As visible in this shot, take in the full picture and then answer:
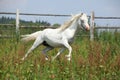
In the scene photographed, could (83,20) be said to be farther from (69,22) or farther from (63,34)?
(63,34)

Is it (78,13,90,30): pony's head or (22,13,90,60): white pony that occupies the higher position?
(78,13,90,30): pony's head

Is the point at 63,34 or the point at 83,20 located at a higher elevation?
the point at 83,20

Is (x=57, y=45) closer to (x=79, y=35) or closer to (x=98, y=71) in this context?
(x=98, y=71)

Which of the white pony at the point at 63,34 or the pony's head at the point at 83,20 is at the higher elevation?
the pony's head at the point at 83,20

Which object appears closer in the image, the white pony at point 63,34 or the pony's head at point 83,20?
the white pony at point 63,34

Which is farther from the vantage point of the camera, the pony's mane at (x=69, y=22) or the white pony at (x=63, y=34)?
the pony's mane at (x=69, y=22)

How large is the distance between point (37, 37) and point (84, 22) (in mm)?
1171

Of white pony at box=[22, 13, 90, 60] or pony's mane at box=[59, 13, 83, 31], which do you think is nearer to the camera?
white pony at box=[22, 13, 90, 60]

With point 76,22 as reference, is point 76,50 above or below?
below

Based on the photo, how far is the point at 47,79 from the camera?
5301 mm

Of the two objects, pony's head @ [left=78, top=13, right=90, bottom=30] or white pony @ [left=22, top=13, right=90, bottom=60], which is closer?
white pony @ [left=22, top=13, right=90, bottom=60]

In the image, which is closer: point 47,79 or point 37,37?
point 47,79

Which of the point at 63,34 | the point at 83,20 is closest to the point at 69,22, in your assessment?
the point at 83,20

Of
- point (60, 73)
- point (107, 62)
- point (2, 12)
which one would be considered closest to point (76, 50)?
point (107, 62)
